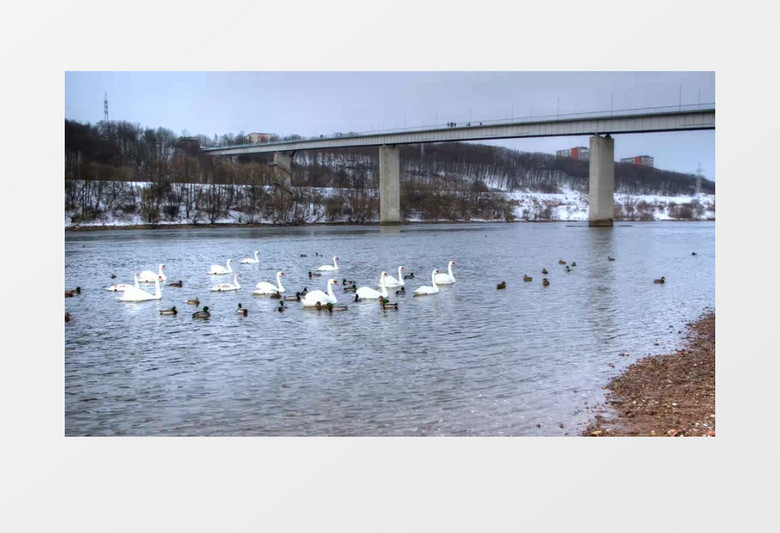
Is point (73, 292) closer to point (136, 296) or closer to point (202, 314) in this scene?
point (136, 296)

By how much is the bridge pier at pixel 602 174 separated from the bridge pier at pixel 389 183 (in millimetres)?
22803

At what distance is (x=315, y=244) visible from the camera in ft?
184

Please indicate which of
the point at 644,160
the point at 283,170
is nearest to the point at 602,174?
the point at 644,160

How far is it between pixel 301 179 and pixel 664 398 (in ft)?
271

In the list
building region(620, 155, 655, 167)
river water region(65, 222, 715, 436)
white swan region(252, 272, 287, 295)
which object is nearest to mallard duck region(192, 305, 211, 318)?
river water region(65, 222, 715, 436)

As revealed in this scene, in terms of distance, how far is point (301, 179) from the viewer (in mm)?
91812

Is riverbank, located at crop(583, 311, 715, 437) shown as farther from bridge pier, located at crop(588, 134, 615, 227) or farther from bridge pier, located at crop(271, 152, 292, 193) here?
bridge pier, located at crop(271, 152, 292, 193)

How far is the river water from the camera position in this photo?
11805 millimetres

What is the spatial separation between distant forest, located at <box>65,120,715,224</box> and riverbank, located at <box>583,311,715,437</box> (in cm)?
449

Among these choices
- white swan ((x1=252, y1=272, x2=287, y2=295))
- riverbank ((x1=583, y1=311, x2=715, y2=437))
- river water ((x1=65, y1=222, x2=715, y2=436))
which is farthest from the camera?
white swan ((x1=252, y1=272, x2=287, y2=295))

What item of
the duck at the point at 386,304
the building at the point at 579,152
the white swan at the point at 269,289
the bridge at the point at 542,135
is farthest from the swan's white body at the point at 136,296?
the building at the point at 579,152
